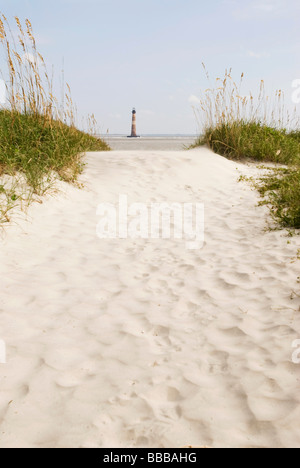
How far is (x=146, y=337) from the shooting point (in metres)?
2.46

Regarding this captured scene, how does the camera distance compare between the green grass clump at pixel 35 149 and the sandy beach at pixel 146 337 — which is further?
the green grass clump at pixel 35 149

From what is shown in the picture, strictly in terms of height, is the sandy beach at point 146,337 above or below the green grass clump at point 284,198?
below

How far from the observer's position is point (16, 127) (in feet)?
19.2

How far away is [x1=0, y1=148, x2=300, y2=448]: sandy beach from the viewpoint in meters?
1.75

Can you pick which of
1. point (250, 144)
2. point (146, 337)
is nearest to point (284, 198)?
point (146, 337)

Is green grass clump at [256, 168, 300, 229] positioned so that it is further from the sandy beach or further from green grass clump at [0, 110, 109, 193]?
green grass clump at [0, 110, 109, 193]

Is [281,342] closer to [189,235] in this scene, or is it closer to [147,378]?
[147,378]

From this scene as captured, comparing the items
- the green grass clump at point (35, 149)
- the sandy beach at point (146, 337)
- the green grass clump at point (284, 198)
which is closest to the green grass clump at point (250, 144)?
the green grass clump at point (284, 198)

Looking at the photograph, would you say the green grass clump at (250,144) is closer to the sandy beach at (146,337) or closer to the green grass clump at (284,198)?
the green grass clump at (284,198)

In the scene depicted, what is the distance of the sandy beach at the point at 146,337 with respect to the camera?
1.75m

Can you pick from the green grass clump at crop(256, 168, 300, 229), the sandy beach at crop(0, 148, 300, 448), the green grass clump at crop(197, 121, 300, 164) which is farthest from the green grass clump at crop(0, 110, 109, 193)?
the green grass clump at crop(197, 121, 300, 164)

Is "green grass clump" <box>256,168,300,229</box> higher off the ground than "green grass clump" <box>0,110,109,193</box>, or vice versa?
"green grass clump" <box>0,110,109,193</box>

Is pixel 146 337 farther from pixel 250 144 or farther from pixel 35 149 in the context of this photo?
pixel 250 144
